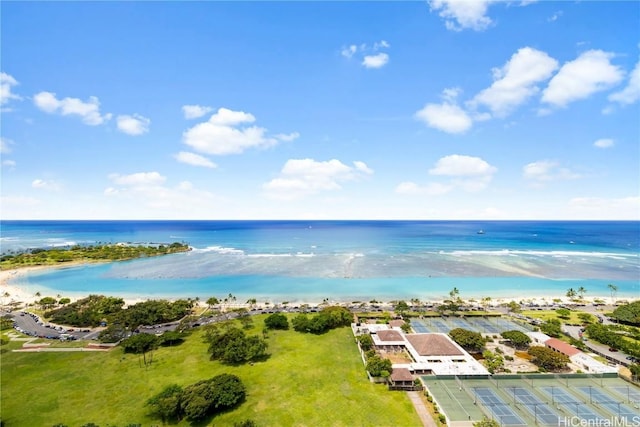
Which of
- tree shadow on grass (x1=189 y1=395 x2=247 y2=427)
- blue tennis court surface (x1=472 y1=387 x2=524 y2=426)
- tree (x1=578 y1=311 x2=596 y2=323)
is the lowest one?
tree shadow on grass (x1=189 y1=395 x2=247 y2=427)

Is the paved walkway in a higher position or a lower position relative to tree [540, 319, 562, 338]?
lower

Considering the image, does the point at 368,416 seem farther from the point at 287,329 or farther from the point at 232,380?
the point at 287,329

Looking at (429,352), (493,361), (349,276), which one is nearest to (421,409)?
(429,352)

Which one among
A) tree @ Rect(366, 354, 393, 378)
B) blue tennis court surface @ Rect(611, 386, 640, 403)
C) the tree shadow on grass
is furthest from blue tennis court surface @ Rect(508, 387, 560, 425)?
the tree shadow on grass

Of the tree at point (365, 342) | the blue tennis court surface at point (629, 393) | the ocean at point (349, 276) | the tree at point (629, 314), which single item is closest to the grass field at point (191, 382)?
the tree at point (365, 342)

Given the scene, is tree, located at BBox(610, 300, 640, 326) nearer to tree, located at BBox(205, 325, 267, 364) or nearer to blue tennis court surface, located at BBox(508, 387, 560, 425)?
blue tennis court surface, located at BBox(508, 387, 560, 425)

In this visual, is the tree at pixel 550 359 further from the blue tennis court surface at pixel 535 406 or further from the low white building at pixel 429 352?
the low white building at pixel 429 352
